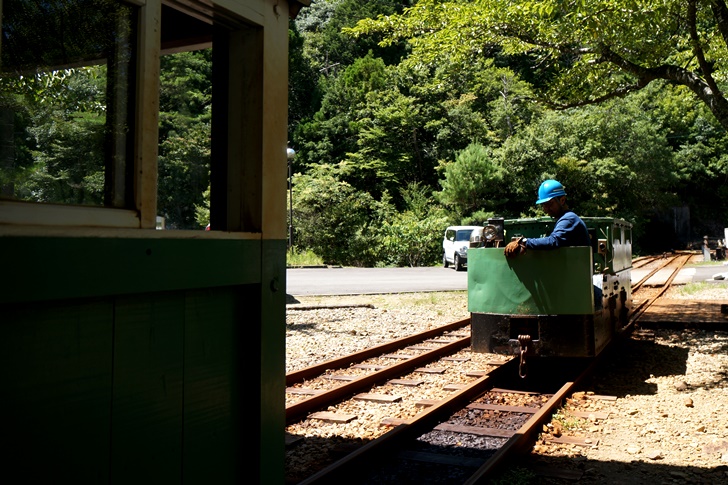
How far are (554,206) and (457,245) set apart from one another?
19370 mm

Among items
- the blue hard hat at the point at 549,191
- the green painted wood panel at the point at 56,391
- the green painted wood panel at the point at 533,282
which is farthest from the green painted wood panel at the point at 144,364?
the blue hard hat at the point at 549,191

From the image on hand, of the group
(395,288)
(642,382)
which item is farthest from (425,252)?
(642,382)

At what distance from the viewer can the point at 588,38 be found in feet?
31.3

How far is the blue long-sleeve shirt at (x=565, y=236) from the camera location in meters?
6.16

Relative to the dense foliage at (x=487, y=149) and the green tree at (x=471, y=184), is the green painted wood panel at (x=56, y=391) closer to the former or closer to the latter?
the dense foliage at (x=487, y=149)

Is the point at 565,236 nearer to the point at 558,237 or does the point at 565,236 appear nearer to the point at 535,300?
the point at 558,237

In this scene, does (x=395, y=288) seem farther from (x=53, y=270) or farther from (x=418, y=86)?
(x=418, y=86)

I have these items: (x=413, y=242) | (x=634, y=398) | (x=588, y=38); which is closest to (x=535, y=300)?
(x=634, y=398)

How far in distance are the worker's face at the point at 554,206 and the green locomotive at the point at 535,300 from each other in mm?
534

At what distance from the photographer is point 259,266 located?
2412 millimetres

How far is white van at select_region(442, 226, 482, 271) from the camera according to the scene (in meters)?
25.3

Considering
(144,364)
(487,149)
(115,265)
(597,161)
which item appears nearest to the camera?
(115,265)

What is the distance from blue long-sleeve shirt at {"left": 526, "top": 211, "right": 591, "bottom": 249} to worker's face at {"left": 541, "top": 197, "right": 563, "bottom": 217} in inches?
8.6

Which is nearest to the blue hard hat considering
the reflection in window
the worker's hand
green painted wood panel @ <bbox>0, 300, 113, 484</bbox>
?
the worker's hand
